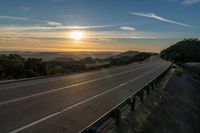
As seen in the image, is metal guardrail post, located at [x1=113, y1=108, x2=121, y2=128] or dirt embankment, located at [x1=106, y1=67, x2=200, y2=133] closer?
metal guardrail post, located at [x1=113, y1=108, x2=121, y2=128]

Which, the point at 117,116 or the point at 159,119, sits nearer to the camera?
the point at 117,116

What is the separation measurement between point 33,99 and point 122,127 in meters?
5.51

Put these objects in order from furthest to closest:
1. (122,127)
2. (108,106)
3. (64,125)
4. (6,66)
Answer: (6,66), (108,106), (122,127), (64,125)

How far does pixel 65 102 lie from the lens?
15141 mm

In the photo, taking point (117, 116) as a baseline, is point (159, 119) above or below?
below

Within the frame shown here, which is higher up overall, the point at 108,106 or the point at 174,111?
the point at 108,106

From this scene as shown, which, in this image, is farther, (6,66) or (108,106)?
(6,66)

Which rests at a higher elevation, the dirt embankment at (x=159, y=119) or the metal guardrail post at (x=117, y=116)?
the metal guardrail post at (x=117, y=116)

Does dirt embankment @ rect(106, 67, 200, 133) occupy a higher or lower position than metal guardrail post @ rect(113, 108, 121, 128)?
lower

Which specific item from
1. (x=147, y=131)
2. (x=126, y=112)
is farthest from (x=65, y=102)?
(x=147, y=131)

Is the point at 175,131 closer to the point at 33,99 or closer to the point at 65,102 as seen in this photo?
the point at 65,102

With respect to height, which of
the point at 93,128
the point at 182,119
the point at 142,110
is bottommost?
the point at 182,119

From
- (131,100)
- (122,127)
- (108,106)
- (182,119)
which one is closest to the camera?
(122,127)

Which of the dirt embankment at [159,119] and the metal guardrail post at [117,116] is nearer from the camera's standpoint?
the metal guardrail post at [117,116]
